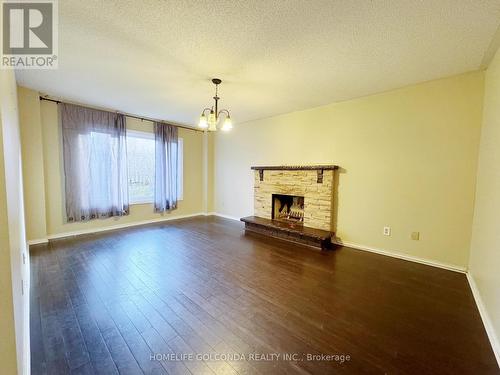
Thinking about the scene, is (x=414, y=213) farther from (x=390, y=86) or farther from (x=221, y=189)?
(x=221, y=189)

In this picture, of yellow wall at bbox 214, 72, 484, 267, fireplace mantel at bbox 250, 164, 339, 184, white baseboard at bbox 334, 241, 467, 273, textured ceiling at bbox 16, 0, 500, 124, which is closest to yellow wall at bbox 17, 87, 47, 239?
textured ceiling at bbox 16, 0, 500, 124

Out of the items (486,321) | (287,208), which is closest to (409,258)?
(486,321)

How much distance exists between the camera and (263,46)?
2080mm

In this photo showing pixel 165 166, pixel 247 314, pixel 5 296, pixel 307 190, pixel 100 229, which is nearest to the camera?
pixel 5 296

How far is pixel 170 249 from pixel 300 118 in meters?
3.39

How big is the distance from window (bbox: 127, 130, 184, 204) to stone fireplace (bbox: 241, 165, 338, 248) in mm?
2461

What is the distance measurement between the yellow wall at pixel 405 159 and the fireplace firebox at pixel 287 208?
81 centimetres

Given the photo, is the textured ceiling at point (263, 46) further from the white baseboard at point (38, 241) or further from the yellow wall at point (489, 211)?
the white baseboard at point (38, 241)

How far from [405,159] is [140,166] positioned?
507 cm

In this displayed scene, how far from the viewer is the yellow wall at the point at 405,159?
267 cm

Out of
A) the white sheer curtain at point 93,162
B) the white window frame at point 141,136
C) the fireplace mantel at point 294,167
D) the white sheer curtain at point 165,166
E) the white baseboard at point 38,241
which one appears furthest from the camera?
the white sheer curtain at point 165,166

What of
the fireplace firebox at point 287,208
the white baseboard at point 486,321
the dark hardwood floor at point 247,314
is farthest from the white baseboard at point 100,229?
the white baseboard at point 486,321

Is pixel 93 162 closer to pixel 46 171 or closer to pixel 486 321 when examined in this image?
pixel 46 171

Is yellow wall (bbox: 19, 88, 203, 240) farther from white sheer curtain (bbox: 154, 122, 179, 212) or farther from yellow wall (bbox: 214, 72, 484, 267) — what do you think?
yellow wall (bbox: 214, 72, 484, 267)
